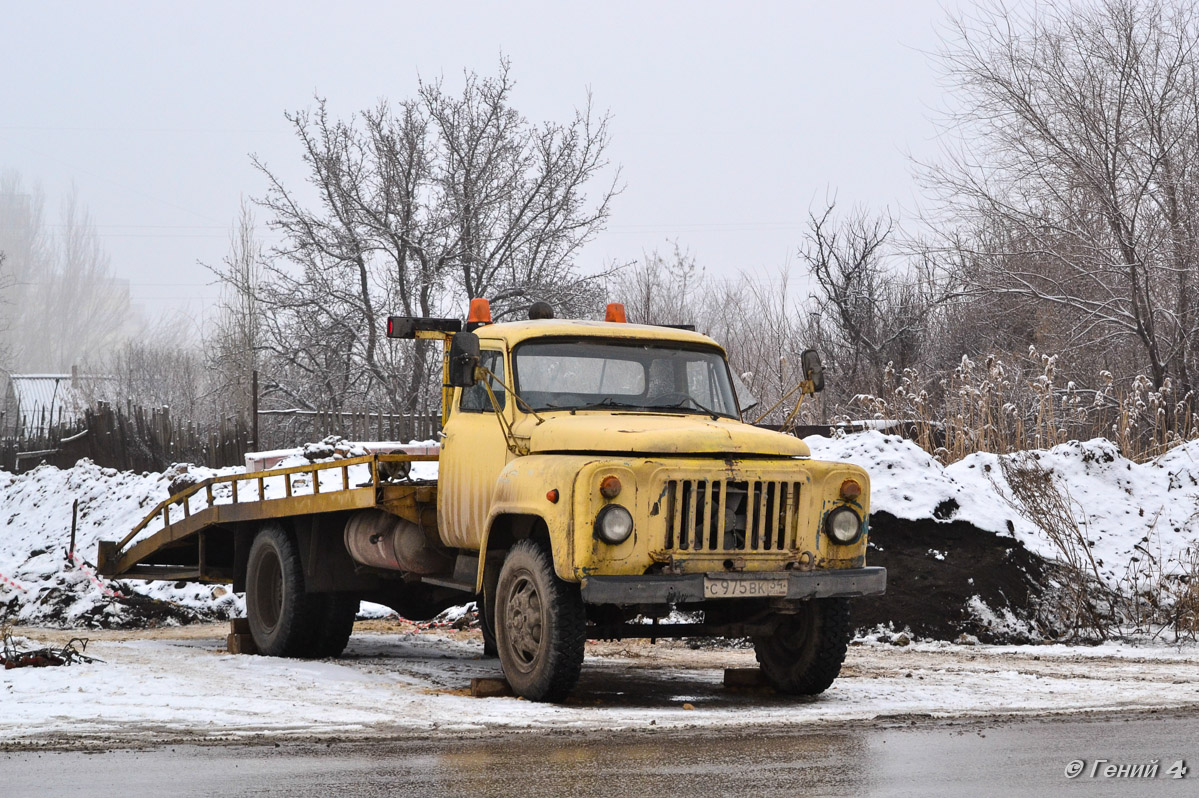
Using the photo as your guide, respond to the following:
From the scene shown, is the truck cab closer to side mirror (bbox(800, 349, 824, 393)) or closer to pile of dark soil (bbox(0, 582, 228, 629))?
side mirror (bbox(800, 349, 824, 393))

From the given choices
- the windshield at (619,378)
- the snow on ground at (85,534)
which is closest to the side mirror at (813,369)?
the windshield at (619,378)

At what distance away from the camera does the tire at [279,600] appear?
1120 centimetres

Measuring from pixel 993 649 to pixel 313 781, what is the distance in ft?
24.6

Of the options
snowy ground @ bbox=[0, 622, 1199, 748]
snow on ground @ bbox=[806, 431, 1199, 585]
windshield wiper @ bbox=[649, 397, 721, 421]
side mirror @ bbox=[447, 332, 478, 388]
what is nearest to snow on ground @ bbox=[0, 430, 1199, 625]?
snow on ground @ bbox=[806, 431, 1199, 585]

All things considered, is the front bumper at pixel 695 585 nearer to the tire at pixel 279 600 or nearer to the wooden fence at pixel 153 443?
the tire at pixel 279 600

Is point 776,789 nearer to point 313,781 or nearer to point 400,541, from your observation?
point 313,781

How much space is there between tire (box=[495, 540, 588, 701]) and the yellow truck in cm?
1

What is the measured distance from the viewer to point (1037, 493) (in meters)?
13.6

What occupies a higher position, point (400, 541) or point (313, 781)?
point (400, 541)

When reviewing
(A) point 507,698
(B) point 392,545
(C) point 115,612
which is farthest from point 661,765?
(C) point 115,612

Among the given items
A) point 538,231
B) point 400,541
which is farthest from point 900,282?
point 400,541

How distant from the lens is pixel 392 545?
33.6 ft

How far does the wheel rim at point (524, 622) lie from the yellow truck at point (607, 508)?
12 millimetres

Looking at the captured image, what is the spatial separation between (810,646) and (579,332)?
259cm
